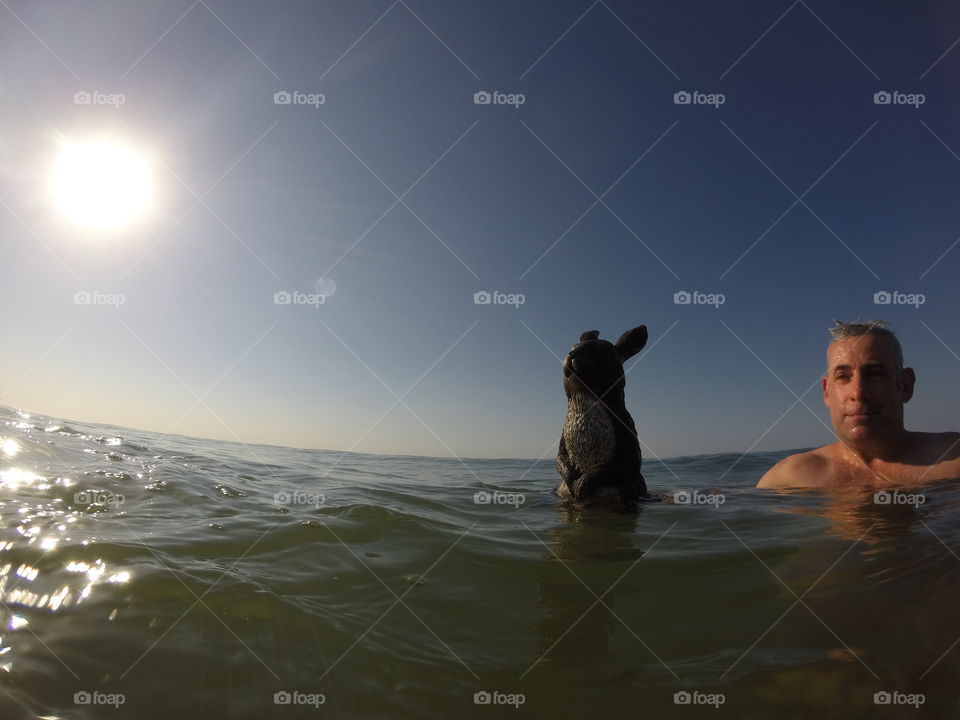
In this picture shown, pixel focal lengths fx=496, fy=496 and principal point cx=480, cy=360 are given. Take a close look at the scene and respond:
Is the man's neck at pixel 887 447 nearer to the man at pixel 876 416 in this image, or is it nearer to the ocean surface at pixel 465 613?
the man at pixel 876 416

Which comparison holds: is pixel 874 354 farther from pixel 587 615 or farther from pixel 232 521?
pixel 232 521

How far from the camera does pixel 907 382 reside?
4910mm

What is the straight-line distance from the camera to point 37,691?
1.76 m

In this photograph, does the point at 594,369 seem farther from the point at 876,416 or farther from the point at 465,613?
the point at 465,613

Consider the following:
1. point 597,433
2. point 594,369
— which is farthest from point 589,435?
point 594,369

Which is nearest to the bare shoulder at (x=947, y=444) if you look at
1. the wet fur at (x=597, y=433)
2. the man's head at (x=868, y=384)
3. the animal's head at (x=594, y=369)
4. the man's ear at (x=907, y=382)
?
the man's head at (x=868, y=384)

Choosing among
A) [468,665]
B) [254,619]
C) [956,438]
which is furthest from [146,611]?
[956,438]

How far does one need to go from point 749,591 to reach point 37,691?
3.16 m

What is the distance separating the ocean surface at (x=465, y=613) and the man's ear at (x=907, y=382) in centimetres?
119

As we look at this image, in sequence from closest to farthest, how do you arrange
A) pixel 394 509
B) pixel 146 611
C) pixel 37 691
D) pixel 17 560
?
pixel 37 691 → pixel 146 611 → pixel 17 560 → pixel 394 509

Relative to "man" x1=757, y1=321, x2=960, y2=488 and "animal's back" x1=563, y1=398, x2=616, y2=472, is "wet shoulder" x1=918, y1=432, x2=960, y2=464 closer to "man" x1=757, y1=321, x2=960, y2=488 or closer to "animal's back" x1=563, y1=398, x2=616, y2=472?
"man" x1=757, y1=321, x2=960, y2=488

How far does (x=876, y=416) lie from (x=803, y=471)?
45.3 inches

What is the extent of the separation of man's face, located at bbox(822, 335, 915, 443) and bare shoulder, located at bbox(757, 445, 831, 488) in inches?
24.9

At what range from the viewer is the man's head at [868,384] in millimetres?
4723
